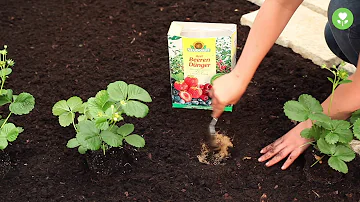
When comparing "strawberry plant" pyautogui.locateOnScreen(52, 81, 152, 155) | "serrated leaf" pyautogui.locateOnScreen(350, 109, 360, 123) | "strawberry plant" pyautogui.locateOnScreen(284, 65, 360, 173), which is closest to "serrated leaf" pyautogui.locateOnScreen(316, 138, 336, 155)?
"strawberry plant" pyautogui.locateOnScreen(284, 65, 360, 173)

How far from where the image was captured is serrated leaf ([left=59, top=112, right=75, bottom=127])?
1697 millimetres

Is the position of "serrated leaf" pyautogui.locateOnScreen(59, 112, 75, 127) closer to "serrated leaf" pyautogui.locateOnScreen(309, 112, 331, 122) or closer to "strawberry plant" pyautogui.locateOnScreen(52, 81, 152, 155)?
"strawberry plant" pyautogui.locateOnScreen(52, 81, 152, 155)

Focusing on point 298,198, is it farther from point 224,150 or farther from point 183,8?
point 183,8

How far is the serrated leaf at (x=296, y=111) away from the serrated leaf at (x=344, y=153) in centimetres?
14

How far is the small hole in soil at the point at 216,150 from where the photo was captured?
1860 millimetres

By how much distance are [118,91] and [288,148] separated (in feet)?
2.02

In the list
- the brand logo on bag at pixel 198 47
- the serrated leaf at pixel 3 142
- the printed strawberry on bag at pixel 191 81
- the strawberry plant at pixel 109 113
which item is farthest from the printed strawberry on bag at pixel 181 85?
the serrated leaf at pixel 3 142

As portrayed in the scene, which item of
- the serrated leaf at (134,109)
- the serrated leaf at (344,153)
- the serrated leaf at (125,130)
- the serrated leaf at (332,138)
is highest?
the serrated leaf at (134,109)

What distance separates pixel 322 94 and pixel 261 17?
678mm

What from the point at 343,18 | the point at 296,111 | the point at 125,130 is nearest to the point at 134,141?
the point at 125,130

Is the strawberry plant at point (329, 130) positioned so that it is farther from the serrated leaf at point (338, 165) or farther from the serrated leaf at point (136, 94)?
the serrated leaf at point (136, 94)

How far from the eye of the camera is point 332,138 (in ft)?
5.17

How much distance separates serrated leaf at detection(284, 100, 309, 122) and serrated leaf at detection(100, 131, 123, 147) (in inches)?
20.3

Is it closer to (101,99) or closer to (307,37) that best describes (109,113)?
(101,99)
